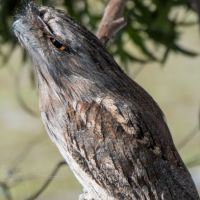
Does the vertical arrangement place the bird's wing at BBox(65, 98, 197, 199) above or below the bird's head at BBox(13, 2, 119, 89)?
below

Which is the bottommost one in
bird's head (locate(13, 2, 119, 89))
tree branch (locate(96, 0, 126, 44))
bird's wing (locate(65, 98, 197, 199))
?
bird's wing (locate(65, 98, 197, 199))

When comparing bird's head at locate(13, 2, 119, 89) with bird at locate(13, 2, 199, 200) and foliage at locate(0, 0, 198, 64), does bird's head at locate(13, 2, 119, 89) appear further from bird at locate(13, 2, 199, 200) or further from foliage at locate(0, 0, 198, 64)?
foliage at locate(0, 0, 198, 64)

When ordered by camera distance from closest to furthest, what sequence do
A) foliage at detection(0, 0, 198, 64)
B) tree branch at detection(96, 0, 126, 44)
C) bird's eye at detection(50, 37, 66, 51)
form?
1. bird's eye at detection(50, 37, 66, 51)
2. tree branch at detection(96, 0, 126, 44)
3. foliage at detection(0, 0, 198, 64)

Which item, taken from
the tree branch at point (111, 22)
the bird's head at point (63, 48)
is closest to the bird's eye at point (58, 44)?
the bird's head at point (63, 48)

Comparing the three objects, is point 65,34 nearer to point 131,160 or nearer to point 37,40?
point 37,40

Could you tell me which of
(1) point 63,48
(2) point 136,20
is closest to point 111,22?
(1) point 63,48

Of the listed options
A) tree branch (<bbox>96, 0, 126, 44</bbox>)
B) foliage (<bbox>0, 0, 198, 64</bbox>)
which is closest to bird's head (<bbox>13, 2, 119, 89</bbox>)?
tree branch (<bbox>96, 0, 126, 44</bbox>)
